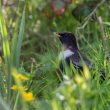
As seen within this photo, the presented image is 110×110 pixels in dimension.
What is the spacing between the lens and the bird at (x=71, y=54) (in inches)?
181

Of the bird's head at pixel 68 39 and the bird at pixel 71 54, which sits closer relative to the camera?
the bird at pixel 71 54

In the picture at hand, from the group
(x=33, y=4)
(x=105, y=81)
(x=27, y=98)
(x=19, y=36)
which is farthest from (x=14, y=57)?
(x=33, y=4)

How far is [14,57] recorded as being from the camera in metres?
4.05

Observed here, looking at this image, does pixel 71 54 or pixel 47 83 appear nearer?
pixel 47 83

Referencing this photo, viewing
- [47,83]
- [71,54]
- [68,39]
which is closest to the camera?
[47,83]

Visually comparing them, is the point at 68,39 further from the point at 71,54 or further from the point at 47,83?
the point at 47,83

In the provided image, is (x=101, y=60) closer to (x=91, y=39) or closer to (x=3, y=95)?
(x=3, y=95)

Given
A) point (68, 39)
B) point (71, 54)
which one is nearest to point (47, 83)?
point (71, 54)

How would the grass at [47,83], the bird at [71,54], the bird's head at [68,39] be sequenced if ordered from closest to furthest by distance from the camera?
the grass at [47,83] < the bird at [71,54] < the bird's head at [68,39]

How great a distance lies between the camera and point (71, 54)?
5.06 m

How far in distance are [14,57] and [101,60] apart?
2.93 ft

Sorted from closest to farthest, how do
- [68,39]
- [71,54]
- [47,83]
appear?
[47,83]
[71,54]
[68,39]

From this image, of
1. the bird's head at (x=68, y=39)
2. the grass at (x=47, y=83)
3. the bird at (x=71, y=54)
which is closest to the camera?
the grass at (x=47, y=83)

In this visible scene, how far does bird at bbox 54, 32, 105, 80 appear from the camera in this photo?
15.1 feet
